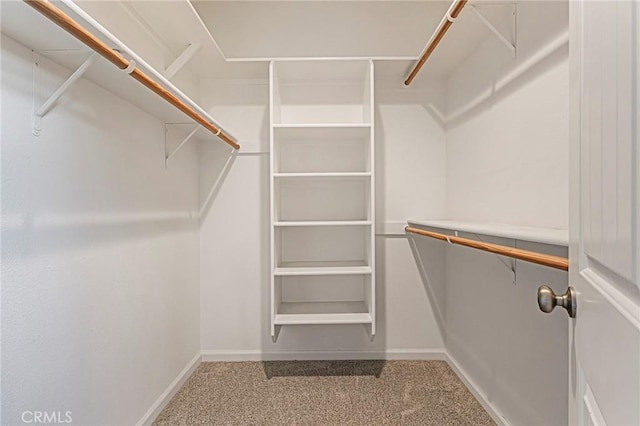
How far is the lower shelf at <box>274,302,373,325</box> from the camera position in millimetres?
2279

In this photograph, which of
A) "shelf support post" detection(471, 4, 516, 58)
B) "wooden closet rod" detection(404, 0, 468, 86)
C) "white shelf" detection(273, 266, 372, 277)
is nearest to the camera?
"wooden closet rod" detection(404, 0, 468, 86)

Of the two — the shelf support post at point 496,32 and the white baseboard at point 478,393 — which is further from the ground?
the shelf support post at point 496,32

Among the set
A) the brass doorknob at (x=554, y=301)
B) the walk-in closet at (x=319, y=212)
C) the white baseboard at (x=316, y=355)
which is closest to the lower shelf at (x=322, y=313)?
the walk-in closet at (x=319, y=212)

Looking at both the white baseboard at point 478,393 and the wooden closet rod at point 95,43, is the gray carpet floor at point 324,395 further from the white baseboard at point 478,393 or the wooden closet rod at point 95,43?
the wooden closet rod at point 95,43

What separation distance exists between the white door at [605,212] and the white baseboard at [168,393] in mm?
1800

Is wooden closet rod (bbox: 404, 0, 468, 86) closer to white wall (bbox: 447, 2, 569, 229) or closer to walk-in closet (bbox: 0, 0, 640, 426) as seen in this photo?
walk-in closet (bbox: 0, 0, 640, 426)

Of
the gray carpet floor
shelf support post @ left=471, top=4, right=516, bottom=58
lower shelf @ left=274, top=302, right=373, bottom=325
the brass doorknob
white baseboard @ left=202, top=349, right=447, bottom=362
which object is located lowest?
the gray carpet floor

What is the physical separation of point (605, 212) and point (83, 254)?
4.89 ft

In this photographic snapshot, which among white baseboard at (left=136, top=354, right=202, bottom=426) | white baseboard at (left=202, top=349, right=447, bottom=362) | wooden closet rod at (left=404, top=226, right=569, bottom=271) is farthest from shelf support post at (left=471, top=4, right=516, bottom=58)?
white baseboard at (left=136, top=354, right=202, bottom=426)

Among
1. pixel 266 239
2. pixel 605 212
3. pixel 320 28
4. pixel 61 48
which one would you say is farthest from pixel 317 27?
pixel 605 212

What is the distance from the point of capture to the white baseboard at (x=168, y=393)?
1858mm

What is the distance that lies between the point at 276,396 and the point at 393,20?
243 centimetres

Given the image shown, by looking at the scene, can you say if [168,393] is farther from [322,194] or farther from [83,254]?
[322,194]

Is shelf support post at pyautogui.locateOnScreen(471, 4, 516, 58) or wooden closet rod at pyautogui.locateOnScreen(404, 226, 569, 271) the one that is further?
shelf support post at pyautogui.locateOnScreen(471, 4, 516, 58)
